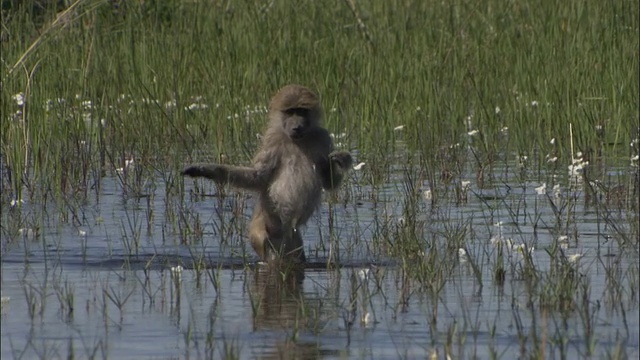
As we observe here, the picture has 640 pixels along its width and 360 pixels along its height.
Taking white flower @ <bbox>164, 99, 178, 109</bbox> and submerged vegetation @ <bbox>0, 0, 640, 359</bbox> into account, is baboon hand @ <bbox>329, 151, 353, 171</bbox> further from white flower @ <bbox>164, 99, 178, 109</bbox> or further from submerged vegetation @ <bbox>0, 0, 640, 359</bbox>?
white flower @ <bbox>164, 99, 178, 109</bbox>

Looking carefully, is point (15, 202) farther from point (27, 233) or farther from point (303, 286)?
point (303, 286)

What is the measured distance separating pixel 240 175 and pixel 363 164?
6.32 ft

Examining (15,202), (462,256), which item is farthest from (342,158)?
(15,202)

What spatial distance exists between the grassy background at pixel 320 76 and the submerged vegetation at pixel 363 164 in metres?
0.03

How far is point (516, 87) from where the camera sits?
42.9ft

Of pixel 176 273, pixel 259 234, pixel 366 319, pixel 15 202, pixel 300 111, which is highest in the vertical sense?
pixel 300 111

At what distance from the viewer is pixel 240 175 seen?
8.19 metres

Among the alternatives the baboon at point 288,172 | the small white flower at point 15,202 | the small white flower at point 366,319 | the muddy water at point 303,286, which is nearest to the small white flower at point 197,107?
the muddy water at point 303,286

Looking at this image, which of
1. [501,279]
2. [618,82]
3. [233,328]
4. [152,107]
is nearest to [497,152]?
[618,82]

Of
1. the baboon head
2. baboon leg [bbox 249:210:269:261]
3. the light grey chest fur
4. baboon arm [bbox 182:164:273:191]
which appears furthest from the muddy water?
the baboon head

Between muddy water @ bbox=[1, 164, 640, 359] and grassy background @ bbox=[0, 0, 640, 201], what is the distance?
1.12 meters

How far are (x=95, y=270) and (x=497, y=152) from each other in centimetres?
499

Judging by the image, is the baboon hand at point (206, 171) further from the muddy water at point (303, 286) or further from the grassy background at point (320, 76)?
the grassy background at point (320, 76)

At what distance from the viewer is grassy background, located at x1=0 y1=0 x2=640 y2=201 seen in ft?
37.0
